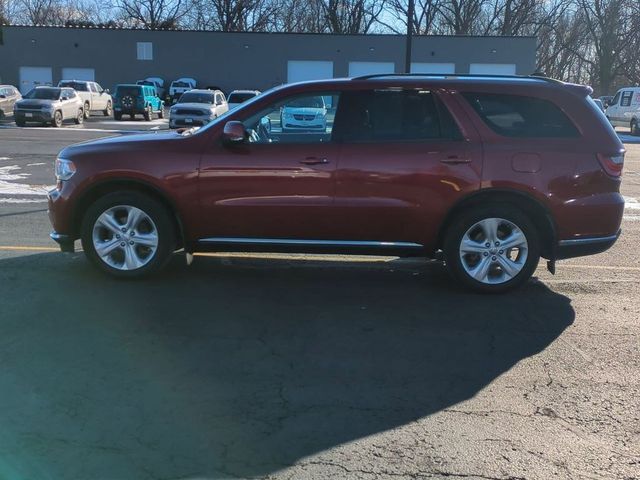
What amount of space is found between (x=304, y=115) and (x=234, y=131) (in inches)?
29.9

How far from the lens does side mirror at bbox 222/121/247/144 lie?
210 inches

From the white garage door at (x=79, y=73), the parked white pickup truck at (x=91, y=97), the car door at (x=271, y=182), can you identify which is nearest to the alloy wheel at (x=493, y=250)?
the car door at (x=271, y=182)

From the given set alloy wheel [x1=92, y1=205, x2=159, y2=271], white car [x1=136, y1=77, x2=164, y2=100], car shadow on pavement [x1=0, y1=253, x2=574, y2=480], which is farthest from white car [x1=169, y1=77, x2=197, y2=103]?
alloy wheel [x1=92, y1=205, x2=159, y2=271]

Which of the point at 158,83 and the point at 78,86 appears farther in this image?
the point at 158,83

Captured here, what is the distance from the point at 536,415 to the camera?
11.6 ft

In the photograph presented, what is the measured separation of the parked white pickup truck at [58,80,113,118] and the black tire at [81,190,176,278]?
91.7 ft

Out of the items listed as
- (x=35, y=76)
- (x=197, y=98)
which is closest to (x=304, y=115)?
(x=197, y=98)

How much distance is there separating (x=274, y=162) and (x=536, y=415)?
10.0ft

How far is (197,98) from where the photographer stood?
25.6m

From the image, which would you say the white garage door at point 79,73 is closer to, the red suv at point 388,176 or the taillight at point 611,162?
the red suv at point 388,176

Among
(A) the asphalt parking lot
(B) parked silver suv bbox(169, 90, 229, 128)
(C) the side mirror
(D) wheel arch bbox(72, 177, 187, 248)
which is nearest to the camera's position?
(A) the asphalt parking lot

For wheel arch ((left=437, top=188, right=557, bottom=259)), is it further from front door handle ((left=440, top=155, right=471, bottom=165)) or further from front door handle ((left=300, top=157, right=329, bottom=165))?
A: front door handle ((left=300, top=157, right=329, bottom=165))

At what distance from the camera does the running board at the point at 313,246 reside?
5.60 meters

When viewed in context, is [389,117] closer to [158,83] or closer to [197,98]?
[197,98]
